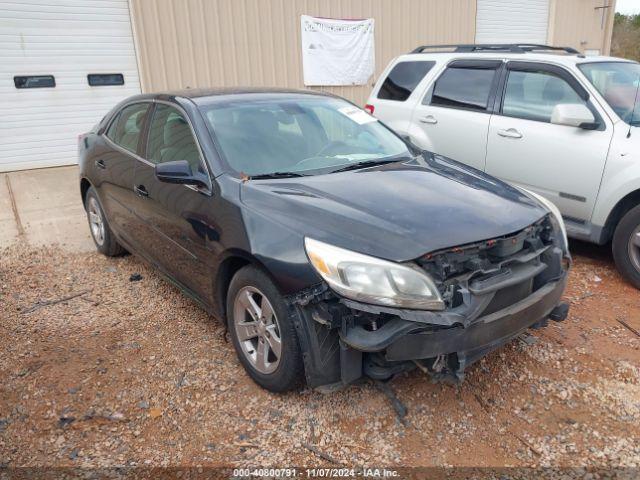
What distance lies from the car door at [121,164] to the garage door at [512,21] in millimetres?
10863

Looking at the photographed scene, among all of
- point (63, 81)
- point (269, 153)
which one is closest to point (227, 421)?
point (269, 153)

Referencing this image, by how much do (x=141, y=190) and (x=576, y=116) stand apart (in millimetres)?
3549

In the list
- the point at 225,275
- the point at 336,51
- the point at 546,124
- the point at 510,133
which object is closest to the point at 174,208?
the point at 225,275

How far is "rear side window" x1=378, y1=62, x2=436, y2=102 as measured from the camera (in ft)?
19.7

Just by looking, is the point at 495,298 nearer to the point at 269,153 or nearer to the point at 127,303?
the point at 269,153

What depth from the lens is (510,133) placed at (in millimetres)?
4949

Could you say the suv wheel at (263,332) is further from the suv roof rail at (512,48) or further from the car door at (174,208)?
the suv roof rail at (512,48)

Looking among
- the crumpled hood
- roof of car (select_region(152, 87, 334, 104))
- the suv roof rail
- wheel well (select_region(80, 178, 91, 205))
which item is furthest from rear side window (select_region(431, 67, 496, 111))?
wheel well (select_region(80, 178, 91, 205))

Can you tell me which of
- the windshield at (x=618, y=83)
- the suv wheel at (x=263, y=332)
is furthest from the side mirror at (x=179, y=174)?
the windshield at (x=618, y=83)

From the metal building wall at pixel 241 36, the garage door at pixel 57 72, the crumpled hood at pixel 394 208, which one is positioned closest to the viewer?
the crumpled hood at pixel 394 208

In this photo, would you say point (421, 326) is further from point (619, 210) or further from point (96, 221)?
point (96, 221)

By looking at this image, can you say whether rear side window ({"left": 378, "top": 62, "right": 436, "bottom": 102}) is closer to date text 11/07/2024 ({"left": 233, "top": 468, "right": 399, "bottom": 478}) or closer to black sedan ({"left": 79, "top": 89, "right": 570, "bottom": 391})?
black sedan ({"left": 79, "top": 89, "right": 570, "bottom": 391})

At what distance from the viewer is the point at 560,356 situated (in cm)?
319

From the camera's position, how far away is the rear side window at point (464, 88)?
5.32 meters
